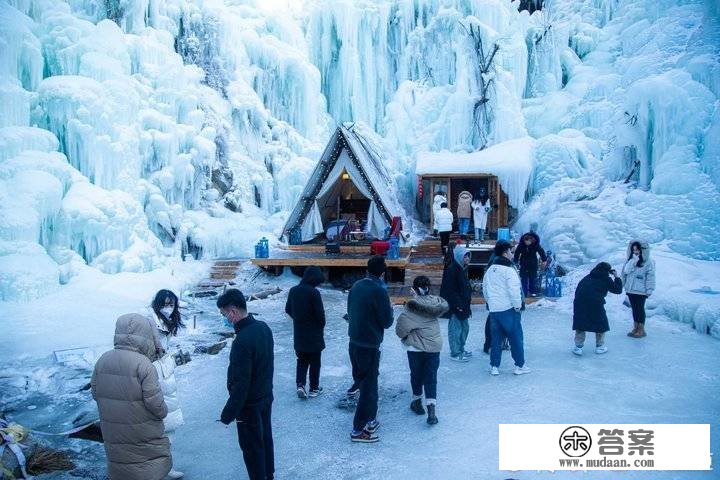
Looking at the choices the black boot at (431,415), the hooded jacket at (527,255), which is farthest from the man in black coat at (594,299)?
the black boot at (431,415)

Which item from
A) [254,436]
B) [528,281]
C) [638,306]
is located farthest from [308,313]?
[528,281]

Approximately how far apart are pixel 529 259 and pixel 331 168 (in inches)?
278

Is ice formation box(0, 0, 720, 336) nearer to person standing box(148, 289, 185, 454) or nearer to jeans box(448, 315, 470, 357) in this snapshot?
jeans box(448, 315, 470, 357)

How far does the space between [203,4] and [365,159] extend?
865cm

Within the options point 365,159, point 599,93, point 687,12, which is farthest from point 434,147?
point 687,12

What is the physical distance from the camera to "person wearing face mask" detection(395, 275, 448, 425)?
4.46 m

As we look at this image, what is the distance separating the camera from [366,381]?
A: 14.1 ft

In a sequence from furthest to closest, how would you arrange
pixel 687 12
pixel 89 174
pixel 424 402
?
pixel 687 12, pixel 89 174, pixel 424 402

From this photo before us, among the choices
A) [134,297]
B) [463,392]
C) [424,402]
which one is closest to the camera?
[424,402]

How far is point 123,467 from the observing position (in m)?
3.14

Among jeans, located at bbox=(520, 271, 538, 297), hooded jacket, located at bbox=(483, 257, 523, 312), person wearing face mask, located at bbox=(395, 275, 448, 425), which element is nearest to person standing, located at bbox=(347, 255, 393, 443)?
person wearing face mask, located at bbox=(395, 275, 448, 425)

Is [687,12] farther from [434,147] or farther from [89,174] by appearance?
[89,174]

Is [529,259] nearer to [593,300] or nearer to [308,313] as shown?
[593,300]

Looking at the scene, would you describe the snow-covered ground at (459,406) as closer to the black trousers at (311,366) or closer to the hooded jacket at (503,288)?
the black trousers at (311,366)
